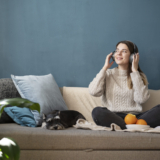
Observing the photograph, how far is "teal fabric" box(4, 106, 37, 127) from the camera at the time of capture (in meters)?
1.82

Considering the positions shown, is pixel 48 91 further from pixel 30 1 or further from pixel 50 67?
pixel 30 1

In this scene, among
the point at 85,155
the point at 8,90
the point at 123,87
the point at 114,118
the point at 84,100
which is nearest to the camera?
the point at 85,155

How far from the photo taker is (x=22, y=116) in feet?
6.07

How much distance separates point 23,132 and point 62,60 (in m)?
1.19

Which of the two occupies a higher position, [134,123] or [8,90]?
[8,90]

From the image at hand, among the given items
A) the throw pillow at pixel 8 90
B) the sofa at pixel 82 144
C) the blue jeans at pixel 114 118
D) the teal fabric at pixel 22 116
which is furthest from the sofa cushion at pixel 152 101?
the throw pillow at pixel 8 90

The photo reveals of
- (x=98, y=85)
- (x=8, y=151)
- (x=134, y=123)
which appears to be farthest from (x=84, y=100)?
(x=8, y=151)

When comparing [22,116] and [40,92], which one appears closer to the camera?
[22,116]

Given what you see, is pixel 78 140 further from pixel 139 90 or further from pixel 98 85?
pixel 139 90

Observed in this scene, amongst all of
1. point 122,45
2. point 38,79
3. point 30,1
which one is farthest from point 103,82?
point 30,1

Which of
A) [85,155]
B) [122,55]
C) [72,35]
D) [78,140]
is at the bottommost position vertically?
[85,155]

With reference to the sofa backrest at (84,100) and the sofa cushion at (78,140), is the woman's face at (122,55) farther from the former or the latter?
the sofa cushion at (78,140)

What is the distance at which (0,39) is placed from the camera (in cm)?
249

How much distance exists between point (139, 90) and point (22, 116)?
1.08 meters
